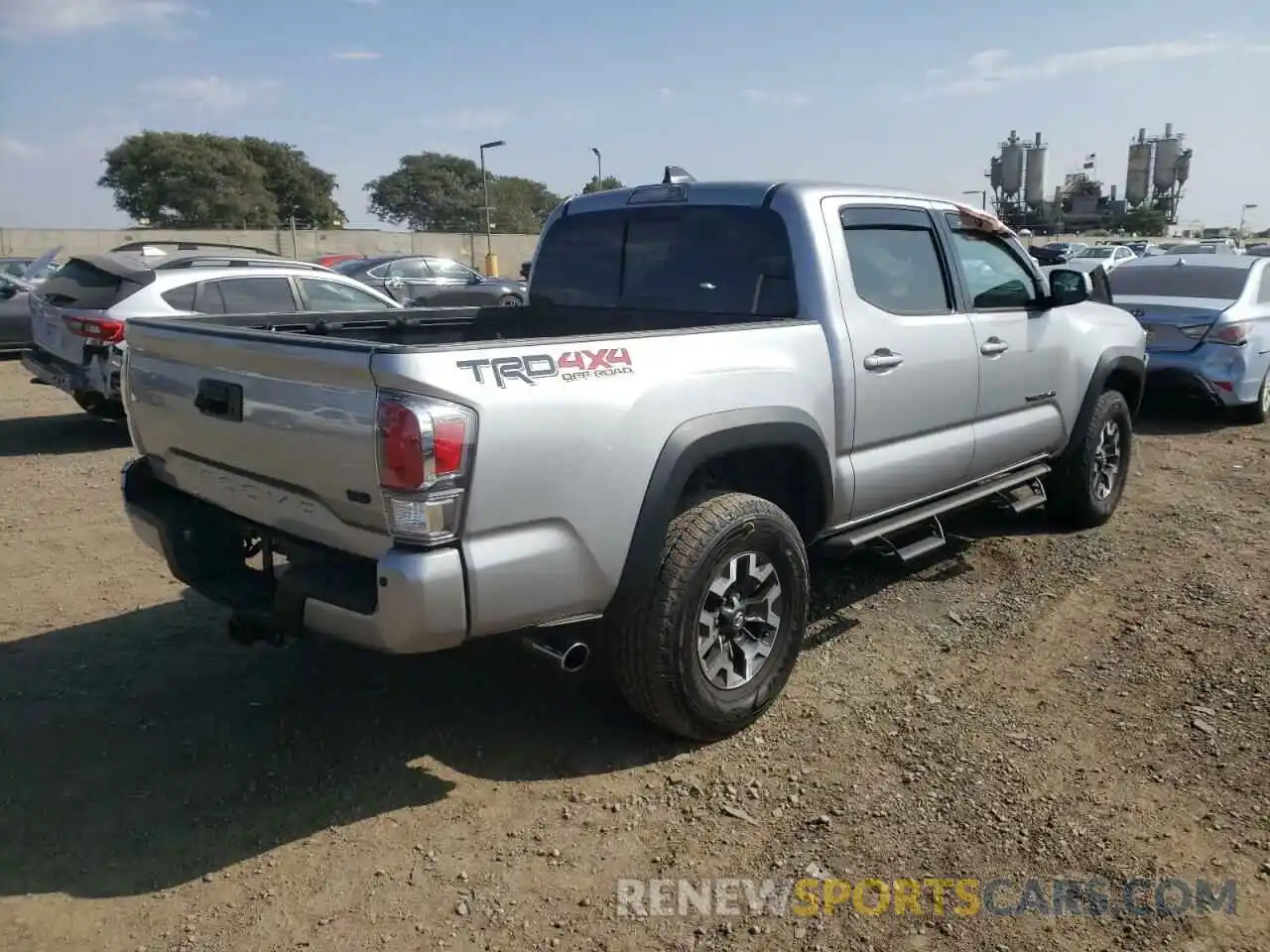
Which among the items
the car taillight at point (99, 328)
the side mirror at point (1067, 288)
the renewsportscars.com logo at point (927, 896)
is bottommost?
the renewsportscars.com logo at point (927, 896)

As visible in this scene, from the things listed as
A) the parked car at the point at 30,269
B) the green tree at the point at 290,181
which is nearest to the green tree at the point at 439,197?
the green tree at the point at 290,181

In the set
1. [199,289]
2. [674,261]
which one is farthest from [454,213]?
[674,261]

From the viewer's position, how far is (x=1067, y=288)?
17.0 ft

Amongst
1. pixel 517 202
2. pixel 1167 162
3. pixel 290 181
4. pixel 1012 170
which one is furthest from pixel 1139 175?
pixel 290 181

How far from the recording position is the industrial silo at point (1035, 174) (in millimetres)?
70750

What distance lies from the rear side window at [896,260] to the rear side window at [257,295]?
6.12 metres

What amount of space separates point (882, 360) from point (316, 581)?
2375 millimetres

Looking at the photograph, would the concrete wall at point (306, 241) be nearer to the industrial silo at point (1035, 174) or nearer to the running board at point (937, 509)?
the running board at point (937, 509)

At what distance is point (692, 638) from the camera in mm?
3354

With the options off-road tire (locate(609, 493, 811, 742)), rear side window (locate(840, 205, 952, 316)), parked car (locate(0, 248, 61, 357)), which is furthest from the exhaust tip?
parked car (locate(0, 248, 61, 357))

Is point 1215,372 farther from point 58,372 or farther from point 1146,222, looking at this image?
point 1146,222

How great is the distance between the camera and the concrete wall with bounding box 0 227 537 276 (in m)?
33.1

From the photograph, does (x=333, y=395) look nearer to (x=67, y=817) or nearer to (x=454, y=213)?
(x=67, y=817)

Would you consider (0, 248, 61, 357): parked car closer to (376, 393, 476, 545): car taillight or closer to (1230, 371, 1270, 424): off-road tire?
(376, 393, 476, 545): car taillight
